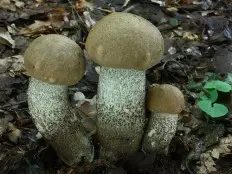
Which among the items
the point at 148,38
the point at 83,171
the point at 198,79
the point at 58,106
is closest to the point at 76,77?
the point at 58,106

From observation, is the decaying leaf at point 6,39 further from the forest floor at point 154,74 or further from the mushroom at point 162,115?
the mushroom at point 162,115

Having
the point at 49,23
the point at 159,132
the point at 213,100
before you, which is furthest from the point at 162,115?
the point at 49,23

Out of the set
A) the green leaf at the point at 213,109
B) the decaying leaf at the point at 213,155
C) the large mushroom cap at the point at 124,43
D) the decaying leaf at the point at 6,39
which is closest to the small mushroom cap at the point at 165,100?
the large mushroom cap at the point at 124,43

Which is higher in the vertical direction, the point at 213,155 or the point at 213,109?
the point at 213,109

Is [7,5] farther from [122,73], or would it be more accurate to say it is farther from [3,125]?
[122,73]

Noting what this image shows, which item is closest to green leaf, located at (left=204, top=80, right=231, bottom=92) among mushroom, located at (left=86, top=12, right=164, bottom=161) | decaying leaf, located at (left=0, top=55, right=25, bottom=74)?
mushroom, located at (left=86, top=12, right=164, bottom=161)
